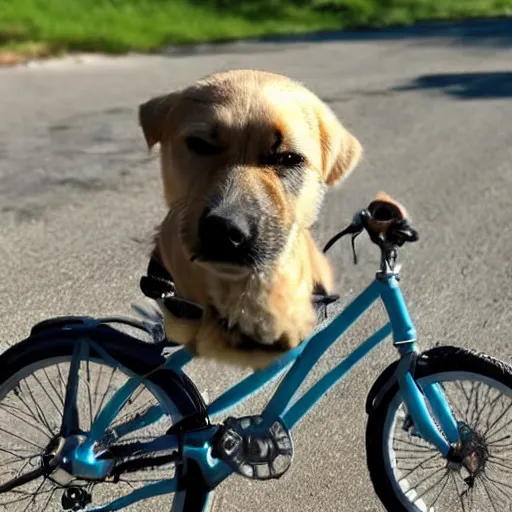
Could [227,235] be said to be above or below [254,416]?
above

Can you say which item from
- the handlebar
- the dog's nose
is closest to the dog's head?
the dog's nose

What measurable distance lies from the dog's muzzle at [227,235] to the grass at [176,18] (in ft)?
44.1

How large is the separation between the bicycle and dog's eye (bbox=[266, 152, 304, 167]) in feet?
1.11

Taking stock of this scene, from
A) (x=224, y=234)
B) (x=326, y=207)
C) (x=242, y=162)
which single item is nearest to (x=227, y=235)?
(x=224, y=234)

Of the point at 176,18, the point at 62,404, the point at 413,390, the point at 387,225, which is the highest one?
the point at 387,225

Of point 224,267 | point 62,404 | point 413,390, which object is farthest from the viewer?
point 62,404

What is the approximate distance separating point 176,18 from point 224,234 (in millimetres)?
19725

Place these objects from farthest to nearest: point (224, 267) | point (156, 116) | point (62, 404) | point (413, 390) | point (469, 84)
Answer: point (469, 84) → point (62, 404) → point (413, 390) → point (156, 116) → point (224, 267)

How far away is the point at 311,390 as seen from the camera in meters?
2.84

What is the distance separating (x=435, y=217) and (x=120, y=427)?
4.38 meters

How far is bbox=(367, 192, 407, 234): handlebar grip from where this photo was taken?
2645 mm

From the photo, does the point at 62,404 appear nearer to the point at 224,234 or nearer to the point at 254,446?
the point at 254,446

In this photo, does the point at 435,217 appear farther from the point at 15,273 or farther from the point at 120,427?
the point at 120,427

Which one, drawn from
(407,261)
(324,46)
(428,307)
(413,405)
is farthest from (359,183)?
(324,46)
